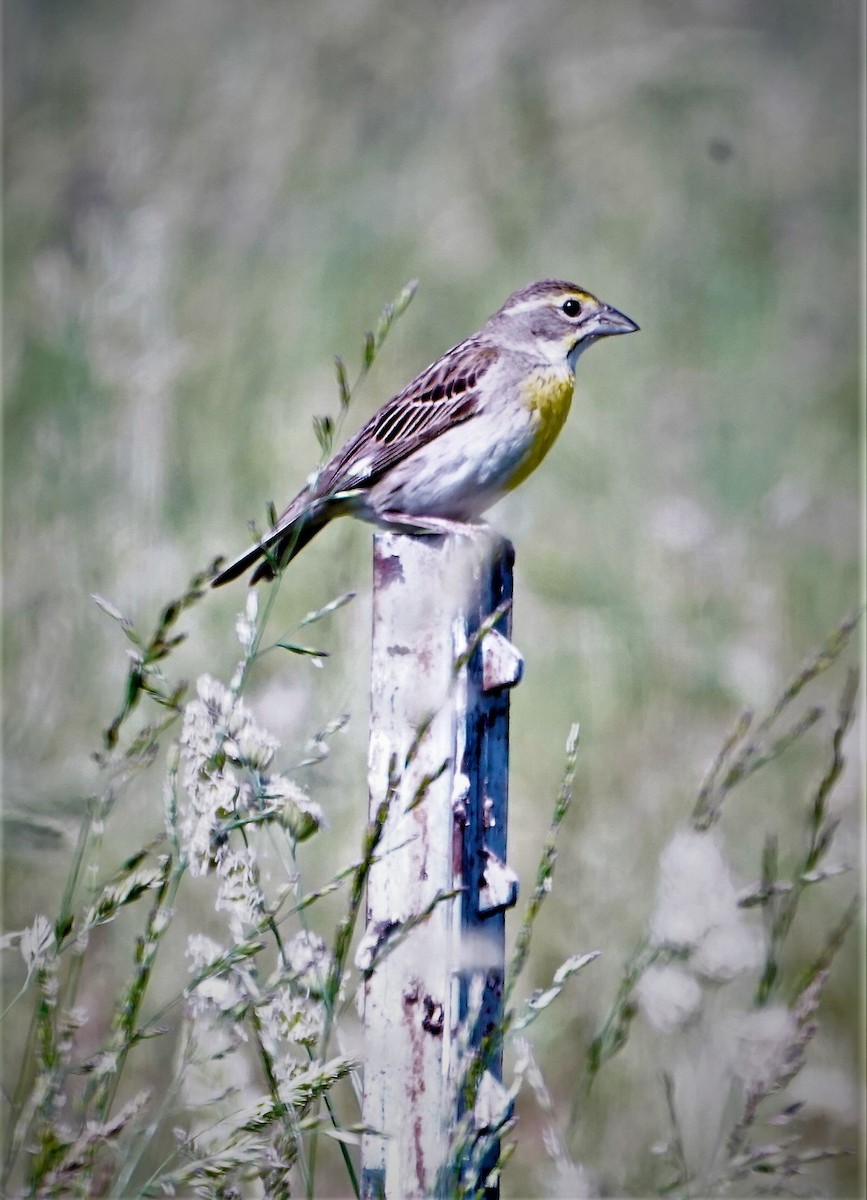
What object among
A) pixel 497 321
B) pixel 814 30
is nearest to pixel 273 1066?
pixel 497 321

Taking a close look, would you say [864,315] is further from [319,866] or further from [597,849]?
[319,866]

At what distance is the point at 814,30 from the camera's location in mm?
2953

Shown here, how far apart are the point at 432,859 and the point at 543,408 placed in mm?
1261

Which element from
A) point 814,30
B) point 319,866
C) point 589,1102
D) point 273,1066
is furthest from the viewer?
point 814,30

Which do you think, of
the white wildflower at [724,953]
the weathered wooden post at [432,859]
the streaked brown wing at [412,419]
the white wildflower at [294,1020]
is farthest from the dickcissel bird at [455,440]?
the white wildflower at [724,953]

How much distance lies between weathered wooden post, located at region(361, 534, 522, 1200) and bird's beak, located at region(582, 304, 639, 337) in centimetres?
130

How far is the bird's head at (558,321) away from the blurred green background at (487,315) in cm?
29

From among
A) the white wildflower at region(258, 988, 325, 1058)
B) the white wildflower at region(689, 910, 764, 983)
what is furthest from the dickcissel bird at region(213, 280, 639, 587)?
the white wildflower at region(689, 910, 764, 983)

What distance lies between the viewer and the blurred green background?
2.80 meters

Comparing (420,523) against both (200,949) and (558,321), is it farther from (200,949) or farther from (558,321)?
(200,949)

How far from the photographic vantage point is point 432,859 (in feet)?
4.82

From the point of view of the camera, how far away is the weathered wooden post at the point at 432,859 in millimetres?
1460

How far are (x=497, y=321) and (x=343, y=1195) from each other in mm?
1938

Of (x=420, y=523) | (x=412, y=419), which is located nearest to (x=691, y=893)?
(x=420, y=523)
